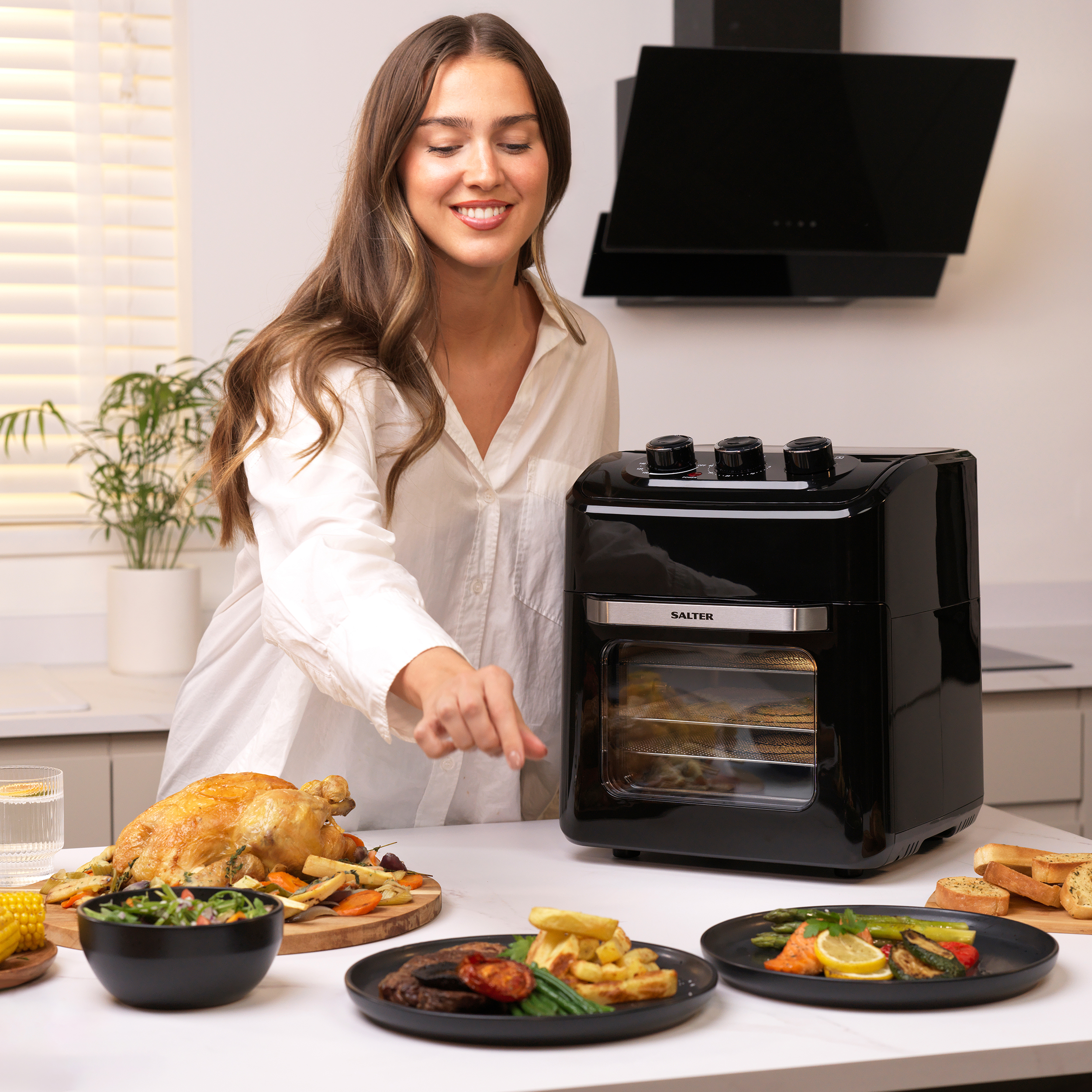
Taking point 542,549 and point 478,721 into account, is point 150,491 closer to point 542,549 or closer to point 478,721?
point 542,549

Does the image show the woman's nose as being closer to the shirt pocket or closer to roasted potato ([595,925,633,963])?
the shirt pocket

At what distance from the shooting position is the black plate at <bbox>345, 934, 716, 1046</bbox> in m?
0.85

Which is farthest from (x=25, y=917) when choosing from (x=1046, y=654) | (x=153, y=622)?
(x=1046, y=654)

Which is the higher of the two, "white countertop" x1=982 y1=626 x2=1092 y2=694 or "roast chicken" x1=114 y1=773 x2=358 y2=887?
"roast chicken" x1=114 y1=773 x2=358 y2=887

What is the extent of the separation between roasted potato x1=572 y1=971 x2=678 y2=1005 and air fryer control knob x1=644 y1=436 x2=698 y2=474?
1.86ft

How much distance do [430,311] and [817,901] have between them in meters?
0.76

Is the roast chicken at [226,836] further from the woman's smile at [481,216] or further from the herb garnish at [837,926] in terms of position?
the woman's smile at [481,216]

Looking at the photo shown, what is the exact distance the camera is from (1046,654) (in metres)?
2.91

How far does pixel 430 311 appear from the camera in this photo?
154cm

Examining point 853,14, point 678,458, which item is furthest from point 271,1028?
point 853,14

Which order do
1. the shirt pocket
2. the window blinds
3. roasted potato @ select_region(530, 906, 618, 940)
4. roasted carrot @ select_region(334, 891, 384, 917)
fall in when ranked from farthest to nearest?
1. the window blinds
2. the shirt pocket
3. roasted carrot @ select_region(334, 891, 384, 917)
4. roasted potato @ select_region(530, 906, 618, 940)

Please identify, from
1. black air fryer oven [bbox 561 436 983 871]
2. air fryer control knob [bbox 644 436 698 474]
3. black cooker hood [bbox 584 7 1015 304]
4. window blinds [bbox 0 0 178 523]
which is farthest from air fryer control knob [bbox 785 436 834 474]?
window blinds [bbox 0 0 178 523]

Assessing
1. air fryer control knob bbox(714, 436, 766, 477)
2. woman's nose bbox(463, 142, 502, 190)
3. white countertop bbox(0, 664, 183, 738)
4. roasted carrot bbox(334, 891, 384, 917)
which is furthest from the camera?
white countertop bbox(0, 664, 183, 738)

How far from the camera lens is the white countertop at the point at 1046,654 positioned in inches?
103
